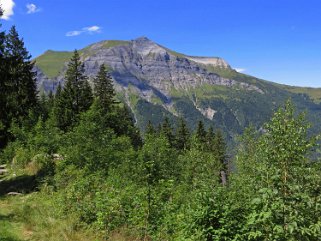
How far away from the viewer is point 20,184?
2444cm

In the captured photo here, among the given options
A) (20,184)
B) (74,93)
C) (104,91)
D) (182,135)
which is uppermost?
(104,91)

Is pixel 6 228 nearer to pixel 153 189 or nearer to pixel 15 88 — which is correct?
pixel 153 189

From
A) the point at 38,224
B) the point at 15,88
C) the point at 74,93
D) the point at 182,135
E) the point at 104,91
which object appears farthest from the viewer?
the point at 182,135

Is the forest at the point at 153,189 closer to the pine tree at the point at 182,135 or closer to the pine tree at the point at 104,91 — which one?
the pine tree at the point at 104,91

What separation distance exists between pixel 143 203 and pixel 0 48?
16249mm

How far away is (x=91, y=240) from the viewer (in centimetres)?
1325

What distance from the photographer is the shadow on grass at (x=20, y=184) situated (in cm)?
2342

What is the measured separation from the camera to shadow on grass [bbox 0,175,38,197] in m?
23.4

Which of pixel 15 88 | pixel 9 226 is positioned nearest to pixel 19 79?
pixel 15 88

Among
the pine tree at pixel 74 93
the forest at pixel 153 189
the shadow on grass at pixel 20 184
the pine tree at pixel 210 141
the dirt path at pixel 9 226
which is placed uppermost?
the pine tree at pixel 74 93

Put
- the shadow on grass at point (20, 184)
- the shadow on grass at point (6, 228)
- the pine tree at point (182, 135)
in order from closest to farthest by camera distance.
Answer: the shadow on grass at point (6, 228) → the shadow on grass at point (20, 184) → the pine tree at point (182, 135)

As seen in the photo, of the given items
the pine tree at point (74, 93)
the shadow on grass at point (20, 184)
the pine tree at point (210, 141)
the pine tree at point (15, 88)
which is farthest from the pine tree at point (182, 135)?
the shadow on grass at point (20, 184)

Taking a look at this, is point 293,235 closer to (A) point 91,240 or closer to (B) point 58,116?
(A) point 91,240

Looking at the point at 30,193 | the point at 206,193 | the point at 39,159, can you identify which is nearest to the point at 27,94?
the point at 39,159
